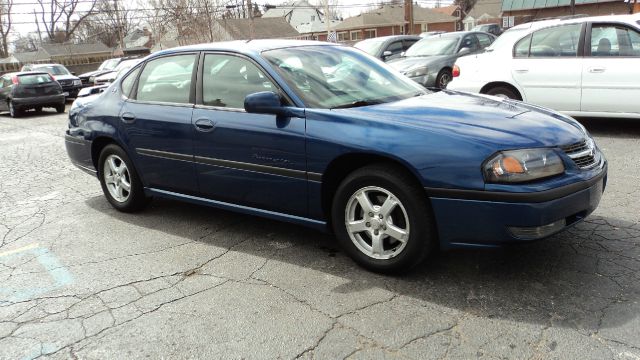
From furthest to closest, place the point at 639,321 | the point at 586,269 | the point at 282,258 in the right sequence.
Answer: the point at 282,258
the point at 586,269
the point at 639,321

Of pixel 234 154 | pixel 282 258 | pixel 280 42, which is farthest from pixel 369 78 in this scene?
pixel 282 258

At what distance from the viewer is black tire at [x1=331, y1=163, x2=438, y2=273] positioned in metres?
3.27

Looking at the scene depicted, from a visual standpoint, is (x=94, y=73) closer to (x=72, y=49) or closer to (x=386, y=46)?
(x=386, y=46)

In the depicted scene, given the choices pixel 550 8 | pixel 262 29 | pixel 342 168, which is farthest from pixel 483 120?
pixel 262 29

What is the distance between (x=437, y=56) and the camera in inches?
442

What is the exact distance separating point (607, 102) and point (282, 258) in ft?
17.4

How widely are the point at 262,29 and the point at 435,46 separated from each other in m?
46.9

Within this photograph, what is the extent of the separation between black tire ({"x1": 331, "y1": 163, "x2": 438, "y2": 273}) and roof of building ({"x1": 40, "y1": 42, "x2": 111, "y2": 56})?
6088 cm

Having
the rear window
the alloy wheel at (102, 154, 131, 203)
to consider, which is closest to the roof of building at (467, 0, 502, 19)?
the rear window

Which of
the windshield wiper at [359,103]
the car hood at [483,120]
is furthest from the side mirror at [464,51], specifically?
the windshield wiper at [359,103]

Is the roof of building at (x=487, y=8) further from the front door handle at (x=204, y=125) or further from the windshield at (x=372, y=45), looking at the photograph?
the front door handle at (x=204, y=125)

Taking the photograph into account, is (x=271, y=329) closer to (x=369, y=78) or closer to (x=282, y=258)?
(x=282, y=258)

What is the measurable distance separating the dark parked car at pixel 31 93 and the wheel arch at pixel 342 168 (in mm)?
16396

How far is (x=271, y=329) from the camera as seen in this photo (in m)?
3.01
